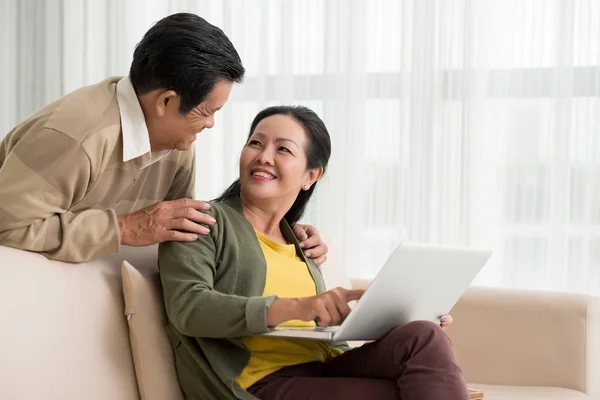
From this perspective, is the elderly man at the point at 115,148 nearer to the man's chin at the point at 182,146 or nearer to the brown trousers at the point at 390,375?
the man's chin at the point at 182,146

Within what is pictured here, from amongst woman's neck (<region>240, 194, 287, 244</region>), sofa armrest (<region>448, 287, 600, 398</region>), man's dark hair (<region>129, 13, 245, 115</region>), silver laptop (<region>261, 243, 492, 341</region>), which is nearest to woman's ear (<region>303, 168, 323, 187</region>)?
woman's neck (<region>240, 194, 287, 244</region>)

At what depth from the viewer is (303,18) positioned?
388 cm

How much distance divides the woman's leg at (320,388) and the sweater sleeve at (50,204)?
1.50 ft

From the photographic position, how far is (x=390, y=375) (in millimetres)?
1788

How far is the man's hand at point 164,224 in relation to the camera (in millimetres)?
1864

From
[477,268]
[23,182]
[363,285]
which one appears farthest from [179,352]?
[363,285]

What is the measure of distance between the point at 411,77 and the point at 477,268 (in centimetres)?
187

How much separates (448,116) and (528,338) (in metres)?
1.28

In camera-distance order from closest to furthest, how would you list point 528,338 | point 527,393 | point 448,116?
point 527,393 → point 528,338 → point 448,116

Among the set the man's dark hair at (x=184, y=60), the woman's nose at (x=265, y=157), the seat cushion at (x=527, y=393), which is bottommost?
the seat cushion at (x=527, y=393)

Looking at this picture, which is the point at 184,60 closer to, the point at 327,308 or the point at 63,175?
the point at 63,175

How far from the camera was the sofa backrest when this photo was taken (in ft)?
5.18

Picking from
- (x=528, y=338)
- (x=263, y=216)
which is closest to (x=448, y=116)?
(x=528, y=338)

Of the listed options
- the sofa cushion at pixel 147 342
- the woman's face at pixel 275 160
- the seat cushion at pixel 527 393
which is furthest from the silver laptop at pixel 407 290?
the seat cushion at pixel 527 393
